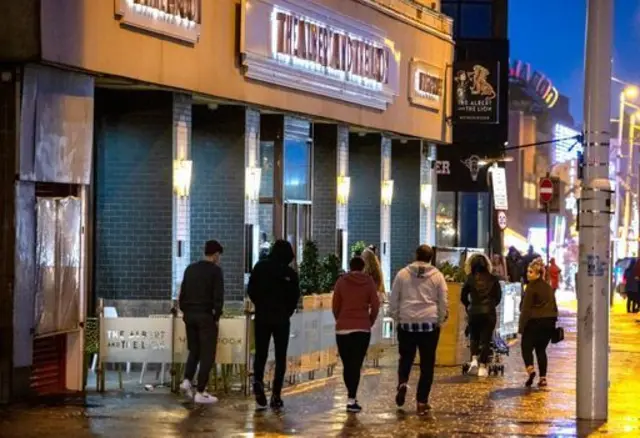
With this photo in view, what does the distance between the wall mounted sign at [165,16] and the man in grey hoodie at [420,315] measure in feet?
16.0

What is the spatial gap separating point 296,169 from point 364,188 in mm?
4996

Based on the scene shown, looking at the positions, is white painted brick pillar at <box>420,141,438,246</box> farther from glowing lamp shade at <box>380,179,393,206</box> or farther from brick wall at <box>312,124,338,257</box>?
brick wall at <box>312,124,338,257</box>

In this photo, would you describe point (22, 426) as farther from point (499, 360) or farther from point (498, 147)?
point (498, 147)

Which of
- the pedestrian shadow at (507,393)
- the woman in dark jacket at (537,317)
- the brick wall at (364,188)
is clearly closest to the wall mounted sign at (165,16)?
the woman in dark jacket at (537,317)

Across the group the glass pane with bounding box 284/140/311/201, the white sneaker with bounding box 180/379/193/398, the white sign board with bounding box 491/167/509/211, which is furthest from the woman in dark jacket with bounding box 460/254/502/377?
the white sign board with bounding box 491/167/509/211

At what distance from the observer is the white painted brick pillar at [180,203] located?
18719mm

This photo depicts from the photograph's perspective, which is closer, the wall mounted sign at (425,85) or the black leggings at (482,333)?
the black leggings at (482,333)

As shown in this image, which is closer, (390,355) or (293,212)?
(390,355)

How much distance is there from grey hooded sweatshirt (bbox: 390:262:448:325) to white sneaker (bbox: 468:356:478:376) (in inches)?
168

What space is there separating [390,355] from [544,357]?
456 centimetres

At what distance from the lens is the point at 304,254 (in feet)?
60.0

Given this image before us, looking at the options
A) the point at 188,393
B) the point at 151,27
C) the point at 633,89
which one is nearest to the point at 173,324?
the point at 188,393

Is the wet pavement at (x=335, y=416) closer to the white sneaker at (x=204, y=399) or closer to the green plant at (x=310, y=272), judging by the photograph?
the white sneaker at (x=204, y=399)

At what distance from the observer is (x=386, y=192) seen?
93.2ft
